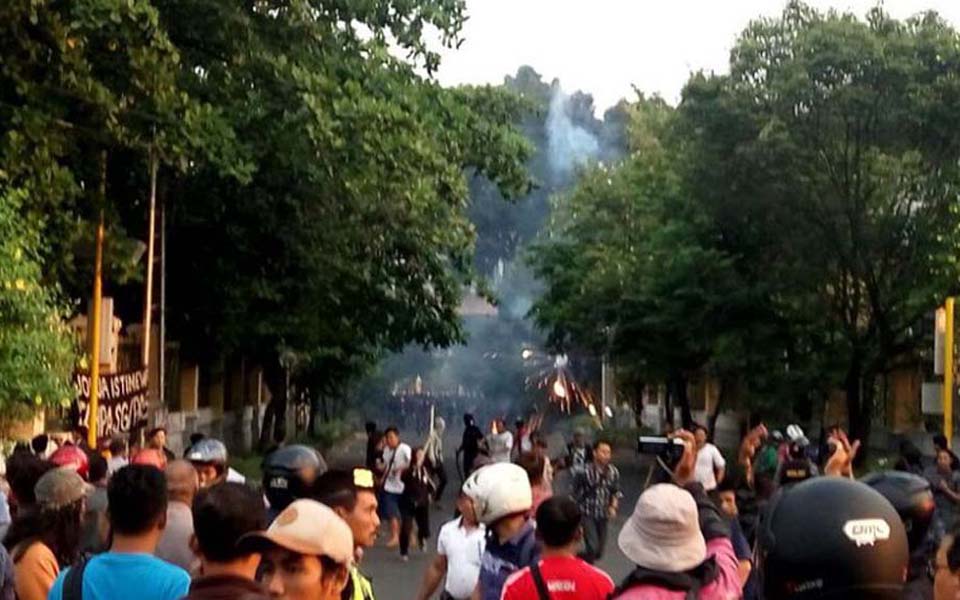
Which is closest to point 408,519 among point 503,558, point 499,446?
point 499,446

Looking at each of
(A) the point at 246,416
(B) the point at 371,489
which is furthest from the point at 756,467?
(A) the point at 246,416

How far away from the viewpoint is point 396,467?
2034 centimetres

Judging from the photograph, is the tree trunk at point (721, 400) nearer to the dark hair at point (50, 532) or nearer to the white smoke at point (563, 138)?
the dark hair at point (50, 532)

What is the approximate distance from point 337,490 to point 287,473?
105cm

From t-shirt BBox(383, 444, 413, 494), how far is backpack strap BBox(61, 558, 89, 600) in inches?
586

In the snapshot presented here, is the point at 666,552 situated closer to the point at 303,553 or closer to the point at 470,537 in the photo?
the point at 303,553

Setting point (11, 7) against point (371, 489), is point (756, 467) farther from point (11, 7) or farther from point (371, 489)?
point (371, 489)

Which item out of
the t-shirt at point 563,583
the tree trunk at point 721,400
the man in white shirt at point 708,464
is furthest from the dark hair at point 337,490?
the tree trunk at point 721,400

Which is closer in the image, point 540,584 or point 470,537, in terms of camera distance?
point 540,584

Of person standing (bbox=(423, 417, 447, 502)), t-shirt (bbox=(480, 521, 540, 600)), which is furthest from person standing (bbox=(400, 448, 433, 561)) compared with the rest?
t-shirt (bbox=(480, 521, 540, 600))

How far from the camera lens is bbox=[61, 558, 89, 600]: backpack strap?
A: 536cm

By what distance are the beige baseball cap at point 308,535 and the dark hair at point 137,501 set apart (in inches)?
40.3

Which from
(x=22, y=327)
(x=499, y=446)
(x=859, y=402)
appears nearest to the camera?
(x=22, y=327)

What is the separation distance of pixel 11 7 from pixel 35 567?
11768 mm
